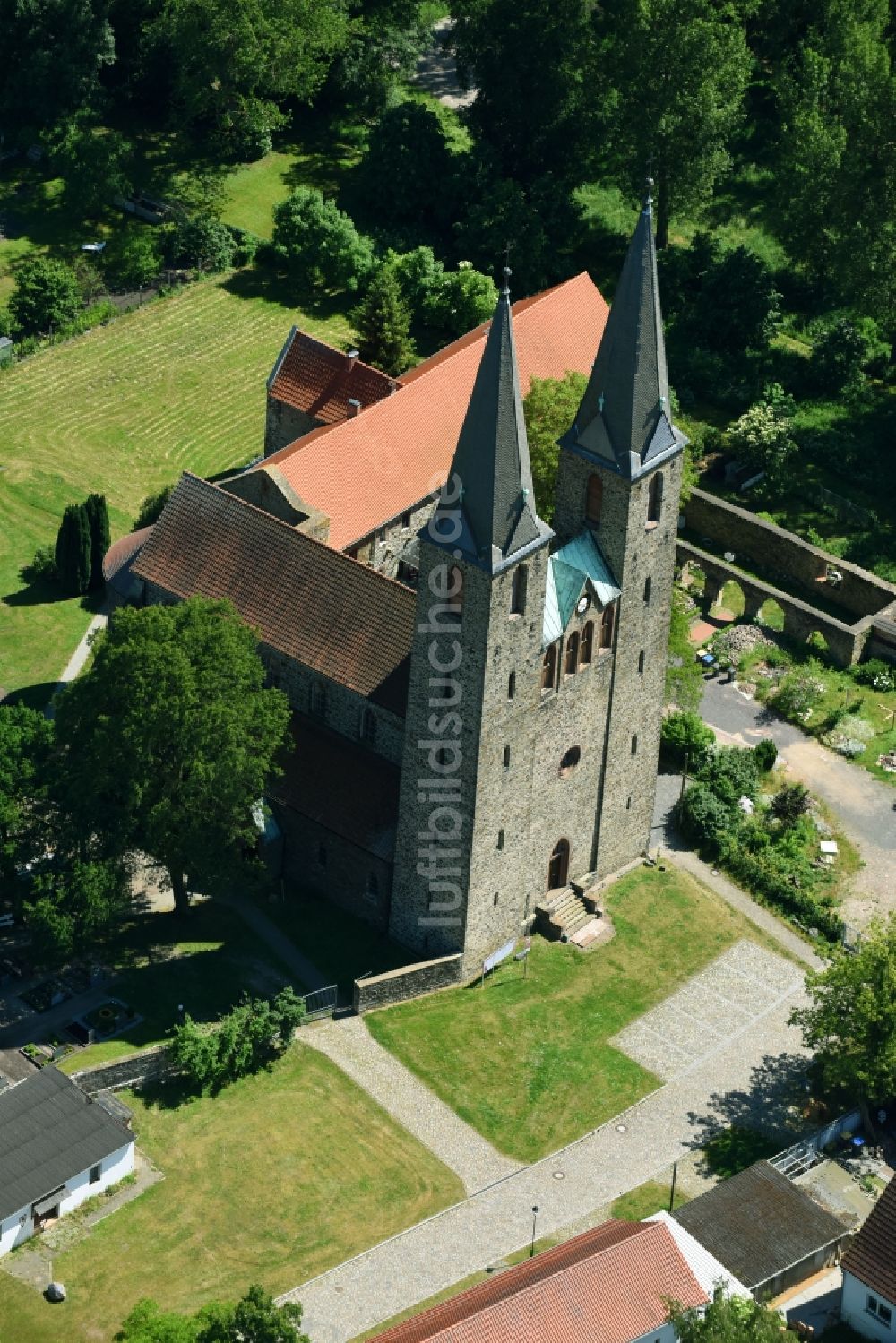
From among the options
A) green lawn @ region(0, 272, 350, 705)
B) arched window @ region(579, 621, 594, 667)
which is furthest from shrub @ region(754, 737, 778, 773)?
green lawn @ region(0, 272, 350, 705)

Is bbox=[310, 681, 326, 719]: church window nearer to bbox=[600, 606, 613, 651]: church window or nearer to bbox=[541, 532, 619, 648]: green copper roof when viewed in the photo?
bbox=[541, 532, 619, 648]: green copper roof

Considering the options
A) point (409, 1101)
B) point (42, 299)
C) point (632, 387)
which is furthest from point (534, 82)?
point (409, 1101)

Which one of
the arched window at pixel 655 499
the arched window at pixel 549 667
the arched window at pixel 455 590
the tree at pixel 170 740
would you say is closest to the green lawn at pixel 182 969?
the tree at pixel 170 740

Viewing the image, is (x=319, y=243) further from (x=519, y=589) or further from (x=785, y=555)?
(x=519, y=589)

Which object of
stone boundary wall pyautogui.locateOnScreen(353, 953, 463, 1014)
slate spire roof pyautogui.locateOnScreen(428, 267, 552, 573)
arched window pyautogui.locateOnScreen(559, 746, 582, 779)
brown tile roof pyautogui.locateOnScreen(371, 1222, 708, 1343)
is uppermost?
slate spire roof pyautogui.locateOnScreen(428, 267, 552, 573)

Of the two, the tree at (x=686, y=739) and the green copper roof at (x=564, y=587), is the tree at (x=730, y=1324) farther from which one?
the tree at (x=686, y=739)
